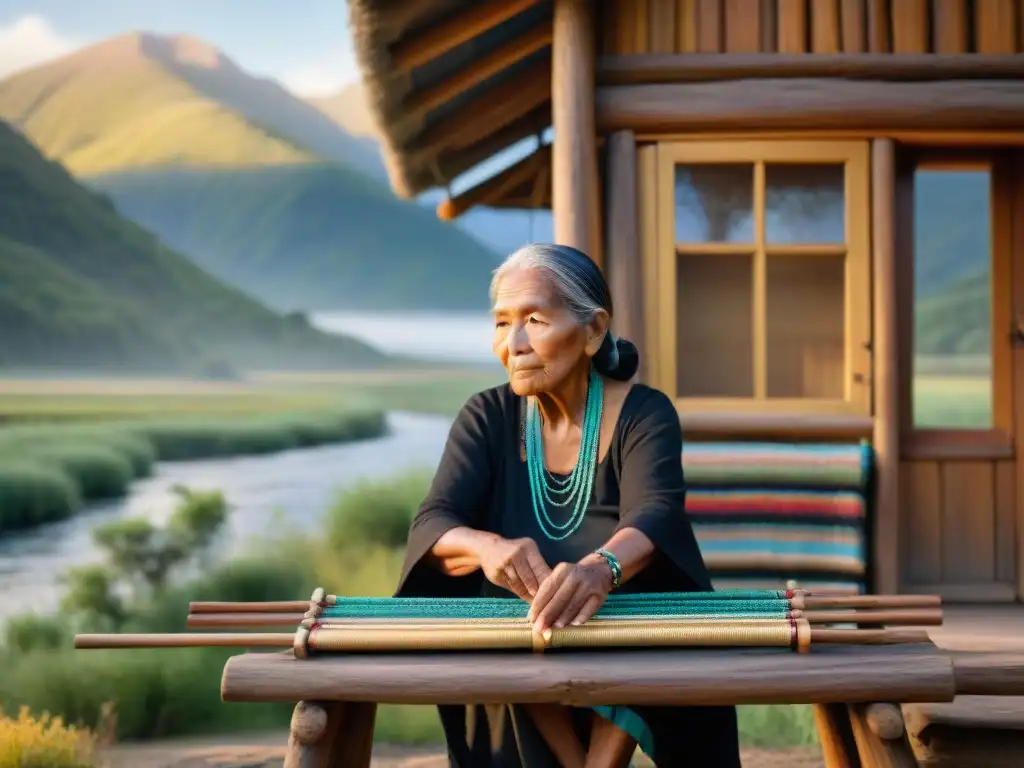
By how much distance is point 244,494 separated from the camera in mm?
10672

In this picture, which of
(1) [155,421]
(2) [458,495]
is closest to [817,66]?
(2) [458,495]

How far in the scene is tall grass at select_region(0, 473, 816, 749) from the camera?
19.3 feet

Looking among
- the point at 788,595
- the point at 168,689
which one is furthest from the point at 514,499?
the point at 168,689

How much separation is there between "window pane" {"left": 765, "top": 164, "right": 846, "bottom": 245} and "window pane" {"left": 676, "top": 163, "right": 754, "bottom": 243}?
82 millimetres

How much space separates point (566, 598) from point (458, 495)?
21.0 inches

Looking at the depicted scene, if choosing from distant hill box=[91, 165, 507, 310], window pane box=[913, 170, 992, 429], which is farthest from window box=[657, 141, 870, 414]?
distant hill box=[91, 165, 507, 310]

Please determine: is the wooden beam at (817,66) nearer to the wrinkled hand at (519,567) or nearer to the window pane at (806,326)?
the window pane at (806,326)

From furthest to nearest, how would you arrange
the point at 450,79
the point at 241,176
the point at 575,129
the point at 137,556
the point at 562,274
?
the point at 241,176 → the point at 137,556 → the point at 450,79 → the point at 575,129 → the point at 562,274

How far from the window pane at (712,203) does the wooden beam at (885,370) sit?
50 centimetres

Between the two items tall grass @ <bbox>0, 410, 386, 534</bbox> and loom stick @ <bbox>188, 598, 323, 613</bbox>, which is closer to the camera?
loom stick @ <bbox>188, 598, 323, 613</bbox>

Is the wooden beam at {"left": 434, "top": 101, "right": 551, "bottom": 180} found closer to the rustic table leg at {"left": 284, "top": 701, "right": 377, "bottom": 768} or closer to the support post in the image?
the support post

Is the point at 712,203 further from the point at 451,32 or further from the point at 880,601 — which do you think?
the point at 880,601

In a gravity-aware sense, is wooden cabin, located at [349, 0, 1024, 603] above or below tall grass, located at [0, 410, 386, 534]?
above

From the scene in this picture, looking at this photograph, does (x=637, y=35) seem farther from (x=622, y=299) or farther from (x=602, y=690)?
(x=602, y=690)
